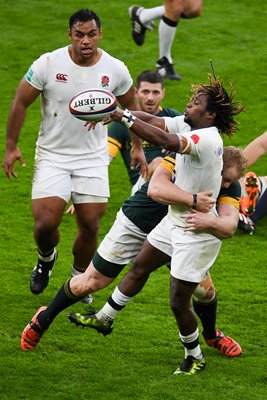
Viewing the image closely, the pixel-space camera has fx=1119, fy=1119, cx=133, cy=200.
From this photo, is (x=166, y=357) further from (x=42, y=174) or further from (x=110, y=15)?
(x=110, y=15)

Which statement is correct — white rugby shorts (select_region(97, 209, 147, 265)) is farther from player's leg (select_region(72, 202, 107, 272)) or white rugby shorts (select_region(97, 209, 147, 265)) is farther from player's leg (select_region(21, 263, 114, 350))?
player's leg (select_region(72, 202, 107, 272))

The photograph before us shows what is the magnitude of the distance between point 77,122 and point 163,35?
702 cm

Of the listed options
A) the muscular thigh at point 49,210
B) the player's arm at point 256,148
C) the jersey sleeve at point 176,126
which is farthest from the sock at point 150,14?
the jersey sleeve at point 176,126

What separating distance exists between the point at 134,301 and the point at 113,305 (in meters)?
1.60

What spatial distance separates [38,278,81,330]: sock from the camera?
8562 mm

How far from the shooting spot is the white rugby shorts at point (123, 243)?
847 centimetres

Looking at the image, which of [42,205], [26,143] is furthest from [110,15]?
[42,205]

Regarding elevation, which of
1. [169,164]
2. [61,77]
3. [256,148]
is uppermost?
[169,164]

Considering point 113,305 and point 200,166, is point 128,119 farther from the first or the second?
point 113,305

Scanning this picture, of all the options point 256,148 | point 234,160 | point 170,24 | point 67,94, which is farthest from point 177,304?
point 170,24

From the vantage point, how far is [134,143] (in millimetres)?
9531

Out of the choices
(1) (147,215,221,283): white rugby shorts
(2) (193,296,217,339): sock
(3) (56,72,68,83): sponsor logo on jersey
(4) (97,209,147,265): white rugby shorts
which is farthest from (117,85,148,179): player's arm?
(1) (147,215,221,283): white rugby shorts

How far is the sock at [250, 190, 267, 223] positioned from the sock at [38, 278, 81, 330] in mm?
4027

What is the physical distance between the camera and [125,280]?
8375 mm
